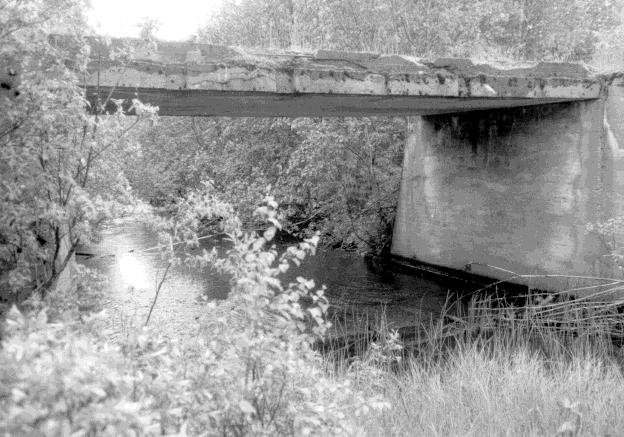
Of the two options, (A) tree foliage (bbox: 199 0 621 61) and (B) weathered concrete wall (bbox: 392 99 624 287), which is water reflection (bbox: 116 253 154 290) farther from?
(B) weathered concrete wall (bbox: 392 99 624 287)

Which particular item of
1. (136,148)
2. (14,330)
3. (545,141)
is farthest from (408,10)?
(14,330)

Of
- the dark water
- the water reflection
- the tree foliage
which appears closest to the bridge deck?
the tree foliage

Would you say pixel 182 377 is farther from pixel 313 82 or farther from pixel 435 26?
pixel 435 26

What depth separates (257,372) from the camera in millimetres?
2574

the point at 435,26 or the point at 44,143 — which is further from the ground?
the point at 435,26

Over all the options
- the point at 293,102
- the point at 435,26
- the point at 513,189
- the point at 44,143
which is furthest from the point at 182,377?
the point at 435,26

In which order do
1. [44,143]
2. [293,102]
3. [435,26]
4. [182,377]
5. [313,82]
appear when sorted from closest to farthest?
[182,377] < [44,143] < [313,82] < [293,102] < [435,26]

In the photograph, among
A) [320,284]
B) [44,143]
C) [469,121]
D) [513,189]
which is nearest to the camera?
[44,143]

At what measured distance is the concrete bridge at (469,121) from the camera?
6336 millimetres

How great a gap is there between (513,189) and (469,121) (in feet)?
5.28

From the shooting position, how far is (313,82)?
677 centimetres

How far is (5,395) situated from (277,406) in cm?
118

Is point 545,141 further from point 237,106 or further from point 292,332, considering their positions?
point 292,332

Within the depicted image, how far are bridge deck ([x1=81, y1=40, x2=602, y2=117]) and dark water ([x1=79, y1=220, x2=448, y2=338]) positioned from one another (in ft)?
Result: 7.93
